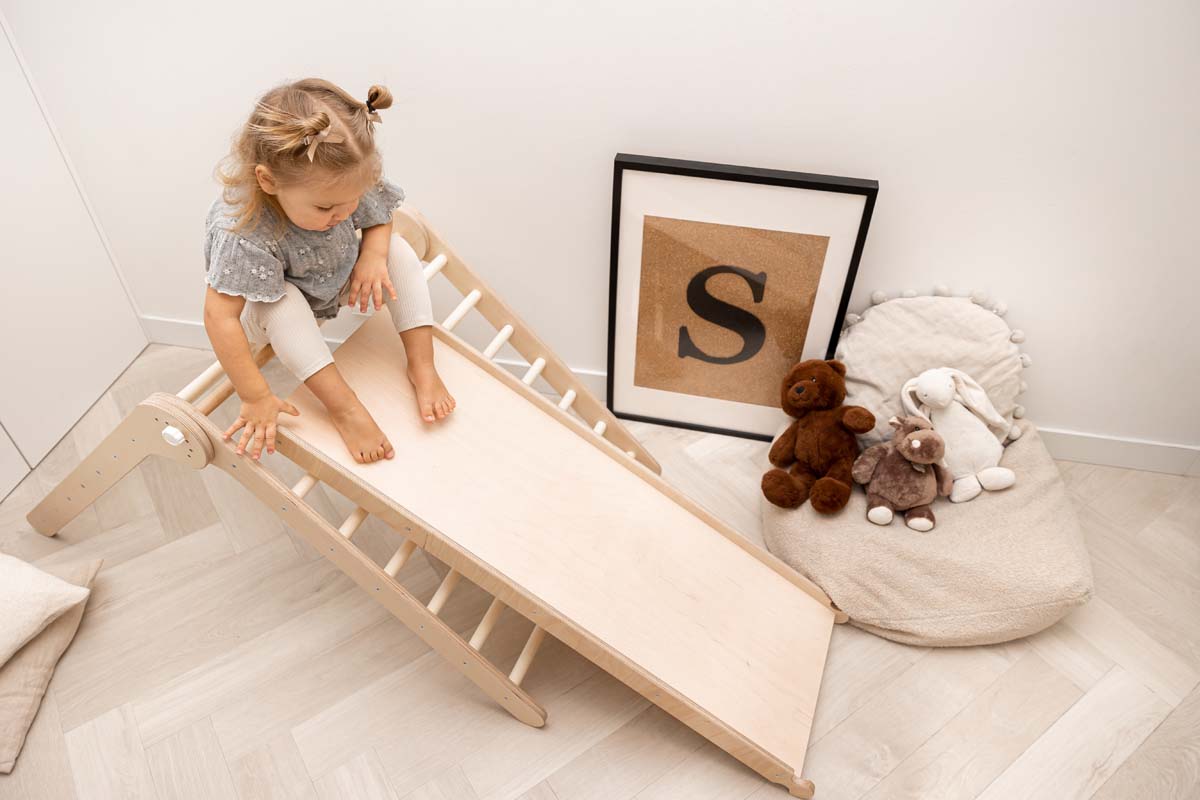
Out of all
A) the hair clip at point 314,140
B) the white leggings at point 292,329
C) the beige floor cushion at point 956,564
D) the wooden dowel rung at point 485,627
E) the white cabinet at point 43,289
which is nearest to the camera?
the hair clip at point 314,140

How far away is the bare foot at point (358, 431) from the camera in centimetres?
122

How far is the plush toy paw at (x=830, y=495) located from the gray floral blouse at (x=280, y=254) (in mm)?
958

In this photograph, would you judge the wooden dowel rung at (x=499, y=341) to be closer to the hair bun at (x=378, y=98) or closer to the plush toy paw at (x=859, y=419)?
the hair bun at (x=378, y=98)

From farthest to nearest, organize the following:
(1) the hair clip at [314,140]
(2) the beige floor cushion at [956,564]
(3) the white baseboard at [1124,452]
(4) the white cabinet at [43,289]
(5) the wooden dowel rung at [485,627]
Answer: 1. (3) the white baseboard at [1124,452]
2. (4) the white cabinet at [43,289]
3. (2) the beige floor cushion at [956,564]
4. (5) the wooden dowel rung at [485,627]
5. (1) the hair clip at [314,140]

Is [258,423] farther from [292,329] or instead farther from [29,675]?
[29,675]

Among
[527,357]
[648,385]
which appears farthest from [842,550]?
[527,357]

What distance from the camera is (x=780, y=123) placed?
142 cm

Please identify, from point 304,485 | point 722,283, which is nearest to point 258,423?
point 304,485

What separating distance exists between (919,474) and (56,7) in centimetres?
193

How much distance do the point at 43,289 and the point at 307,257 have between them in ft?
3.32

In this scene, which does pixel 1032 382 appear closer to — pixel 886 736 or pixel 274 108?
pixel 886 736

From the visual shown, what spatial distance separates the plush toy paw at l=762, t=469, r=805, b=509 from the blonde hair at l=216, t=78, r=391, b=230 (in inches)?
37.6

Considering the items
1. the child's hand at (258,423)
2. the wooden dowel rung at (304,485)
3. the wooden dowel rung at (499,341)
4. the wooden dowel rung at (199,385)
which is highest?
the wooden dowel rung at (199,385)

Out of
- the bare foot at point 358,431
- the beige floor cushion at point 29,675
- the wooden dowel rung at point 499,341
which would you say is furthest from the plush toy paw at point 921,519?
the beige floor cushion at point 29,675
